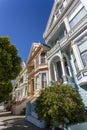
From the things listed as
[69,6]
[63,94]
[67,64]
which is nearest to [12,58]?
[63,94]

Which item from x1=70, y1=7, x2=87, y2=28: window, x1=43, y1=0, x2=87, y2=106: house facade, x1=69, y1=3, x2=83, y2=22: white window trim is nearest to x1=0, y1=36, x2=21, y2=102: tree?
x1=43, y1=0, x2=87, y2=106: house facade

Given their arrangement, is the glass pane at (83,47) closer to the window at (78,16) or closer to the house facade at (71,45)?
the house facade at (71,45)

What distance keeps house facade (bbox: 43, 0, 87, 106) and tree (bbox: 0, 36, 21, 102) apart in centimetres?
537

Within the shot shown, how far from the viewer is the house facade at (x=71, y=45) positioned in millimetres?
11109

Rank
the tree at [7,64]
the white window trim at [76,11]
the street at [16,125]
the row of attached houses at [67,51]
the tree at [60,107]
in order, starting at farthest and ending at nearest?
the white window trim at [76,11] → the row of attached houses at [67,51] → the street at [16,125] → the tree at [7,64] → the tree at [60,107]

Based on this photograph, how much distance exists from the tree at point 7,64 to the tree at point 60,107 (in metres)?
3.23

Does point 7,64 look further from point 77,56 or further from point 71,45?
point 71,45

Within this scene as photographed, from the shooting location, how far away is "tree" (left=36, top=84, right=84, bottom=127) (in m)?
7.32

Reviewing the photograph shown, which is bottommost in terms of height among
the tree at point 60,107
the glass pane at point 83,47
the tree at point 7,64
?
the tree at point 60,107

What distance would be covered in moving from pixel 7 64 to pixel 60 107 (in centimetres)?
544

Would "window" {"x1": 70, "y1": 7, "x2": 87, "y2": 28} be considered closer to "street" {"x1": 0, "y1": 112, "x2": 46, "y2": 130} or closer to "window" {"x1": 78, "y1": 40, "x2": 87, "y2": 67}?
"window" {"x1": 78, "y1": 40, "x2": 87, "y2": 67}

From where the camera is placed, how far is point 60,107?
747 centimetres

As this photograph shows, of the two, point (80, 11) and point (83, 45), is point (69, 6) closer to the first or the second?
point (80, 11)

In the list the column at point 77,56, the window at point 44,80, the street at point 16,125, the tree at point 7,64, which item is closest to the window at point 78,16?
the column at point 77,56
